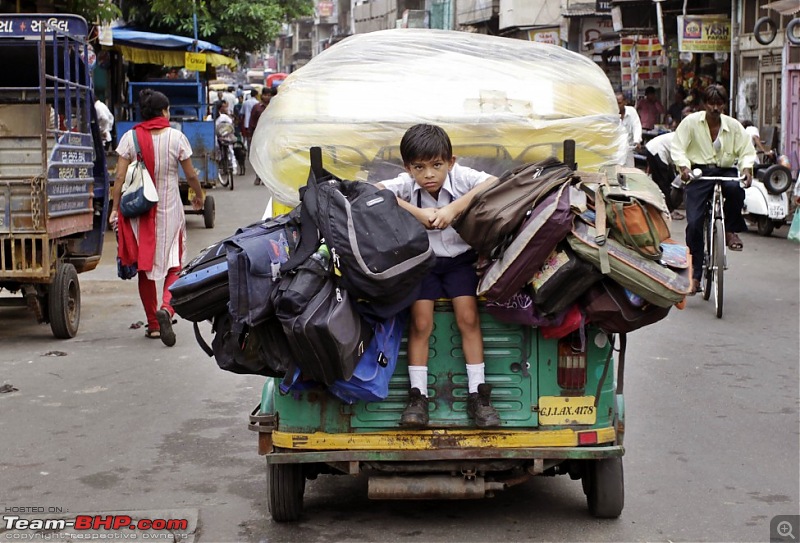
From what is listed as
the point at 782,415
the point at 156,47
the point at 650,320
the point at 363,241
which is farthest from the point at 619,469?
the point at 156,47

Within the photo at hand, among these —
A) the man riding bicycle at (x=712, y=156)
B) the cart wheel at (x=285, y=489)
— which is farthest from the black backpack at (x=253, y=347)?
the man riding bicycle at (x=712, y=156)

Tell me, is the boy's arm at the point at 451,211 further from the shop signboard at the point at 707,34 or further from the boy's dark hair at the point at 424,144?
the shop signboard at the point at 707,34

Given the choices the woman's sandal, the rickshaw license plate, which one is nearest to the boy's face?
the rickshaw license plate

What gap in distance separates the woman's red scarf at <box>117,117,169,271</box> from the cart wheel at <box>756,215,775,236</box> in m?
9.28

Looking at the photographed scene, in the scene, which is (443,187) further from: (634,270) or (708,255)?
(708,255)

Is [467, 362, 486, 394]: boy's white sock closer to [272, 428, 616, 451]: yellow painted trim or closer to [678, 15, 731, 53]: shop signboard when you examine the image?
[272, 428, 616, 451]: yellow painted trim

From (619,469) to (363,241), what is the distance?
1.48 m

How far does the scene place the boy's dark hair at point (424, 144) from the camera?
470 centimetres

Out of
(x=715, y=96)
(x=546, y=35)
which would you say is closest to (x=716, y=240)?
(x=715, y=96)

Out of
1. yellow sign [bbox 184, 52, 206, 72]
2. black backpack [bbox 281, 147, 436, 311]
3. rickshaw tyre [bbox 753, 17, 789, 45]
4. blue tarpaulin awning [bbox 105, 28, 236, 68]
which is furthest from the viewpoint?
yellow sign [bbox 184, 52, 206, 72]

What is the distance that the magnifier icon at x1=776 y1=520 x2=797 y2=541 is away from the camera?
4.82 metres

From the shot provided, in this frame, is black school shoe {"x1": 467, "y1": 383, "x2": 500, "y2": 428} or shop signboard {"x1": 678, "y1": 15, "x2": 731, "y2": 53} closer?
black school shoe {"x1": 467, "y1": 383, "x2": 500, "y2": 428}

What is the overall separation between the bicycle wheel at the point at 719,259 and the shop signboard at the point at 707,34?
517 inches

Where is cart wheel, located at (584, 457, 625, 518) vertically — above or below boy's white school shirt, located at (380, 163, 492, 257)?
below
